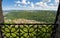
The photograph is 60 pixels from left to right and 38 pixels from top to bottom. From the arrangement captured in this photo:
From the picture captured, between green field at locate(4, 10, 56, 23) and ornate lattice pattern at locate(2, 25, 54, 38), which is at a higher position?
green field at locate(4, 10, 56, 23)

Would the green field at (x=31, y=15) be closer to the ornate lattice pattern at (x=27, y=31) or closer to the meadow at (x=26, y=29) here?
the meadow at (x=26, y=29)

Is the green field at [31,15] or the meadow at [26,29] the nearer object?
the meadow at [26,29]

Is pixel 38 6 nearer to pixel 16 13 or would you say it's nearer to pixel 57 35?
pixel 16 13

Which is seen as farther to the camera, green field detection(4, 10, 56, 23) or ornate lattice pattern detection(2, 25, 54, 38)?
green field detection(4, 10, 56, 23)

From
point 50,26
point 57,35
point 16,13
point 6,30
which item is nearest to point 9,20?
point 16,13

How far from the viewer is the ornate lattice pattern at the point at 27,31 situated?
11.0 ft

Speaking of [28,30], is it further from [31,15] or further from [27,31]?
[31,15]

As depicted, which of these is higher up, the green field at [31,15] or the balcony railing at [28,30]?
the green field at [31,15]

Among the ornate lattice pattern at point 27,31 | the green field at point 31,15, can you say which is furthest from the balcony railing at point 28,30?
the green field at point 31,15

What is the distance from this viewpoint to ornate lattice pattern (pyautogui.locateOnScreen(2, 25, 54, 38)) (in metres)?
3.36

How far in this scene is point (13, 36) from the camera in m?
3.45

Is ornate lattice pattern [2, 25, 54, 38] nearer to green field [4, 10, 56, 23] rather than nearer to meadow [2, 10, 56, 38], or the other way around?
meadow [2, 10, 56, 38]

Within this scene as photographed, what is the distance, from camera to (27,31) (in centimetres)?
342

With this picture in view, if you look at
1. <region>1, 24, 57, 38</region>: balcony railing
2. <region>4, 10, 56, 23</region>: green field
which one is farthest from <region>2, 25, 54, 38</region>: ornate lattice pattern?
<region>4, 10, 56, 23</region>: green field
